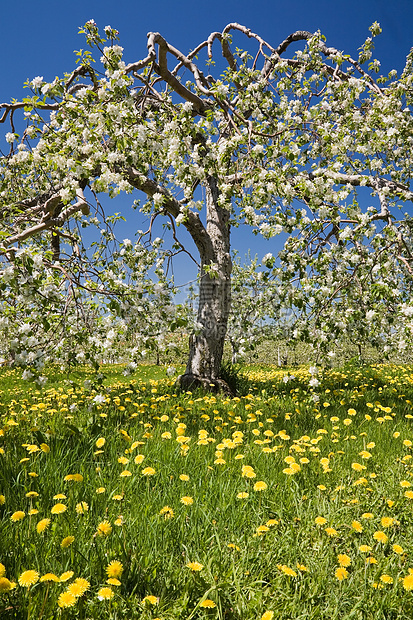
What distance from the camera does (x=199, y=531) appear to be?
2201 millimetres

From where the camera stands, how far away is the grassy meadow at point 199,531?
1716 millimetres

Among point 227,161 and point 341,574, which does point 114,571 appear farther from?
point 227,161

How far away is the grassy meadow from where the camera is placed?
67.6 inches

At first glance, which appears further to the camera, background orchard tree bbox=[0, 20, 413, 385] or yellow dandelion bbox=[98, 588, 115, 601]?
background orchard tree bbox=[0, 20, 413, 385]

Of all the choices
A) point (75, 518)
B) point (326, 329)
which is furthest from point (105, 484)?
point (326, 329)

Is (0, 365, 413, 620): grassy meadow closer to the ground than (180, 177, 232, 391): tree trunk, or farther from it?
closer to the ground

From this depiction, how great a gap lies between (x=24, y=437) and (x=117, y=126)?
11.3 ft

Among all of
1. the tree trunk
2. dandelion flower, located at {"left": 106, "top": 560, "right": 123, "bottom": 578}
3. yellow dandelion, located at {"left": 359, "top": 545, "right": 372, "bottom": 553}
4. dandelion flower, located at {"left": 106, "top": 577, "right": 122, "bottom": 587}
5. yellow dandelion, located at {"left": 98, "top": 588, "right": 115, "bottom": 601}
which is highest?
the tree trunk

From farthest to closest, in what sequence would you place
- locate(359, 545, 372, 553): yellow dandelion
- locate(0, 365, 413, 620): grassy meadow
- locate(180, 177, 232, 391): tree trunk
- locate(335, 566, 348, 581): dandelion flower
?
locate(180, 177, 232, 391): tree trunk
locate(359, 545, 372, 553): yellow dandelion
locate(335, 566, 348, 581): dandelion flower
locate(0, 365, 413, 620): grassy meadow

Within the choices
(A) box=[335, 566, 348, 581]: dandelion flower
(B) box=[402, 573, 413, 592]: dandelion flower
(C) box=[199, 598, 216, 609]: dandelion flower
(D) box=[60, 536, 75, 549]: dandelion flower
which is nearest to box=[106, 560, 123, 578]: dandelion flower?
(D) box=[60, 536, 75, 549]: dandelion flower

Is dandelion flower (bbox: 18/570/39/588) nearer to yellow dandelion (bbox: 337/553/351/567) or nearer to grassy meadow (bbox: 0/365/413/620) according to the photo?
grassy meadow (bbox: 0/365/413/620)

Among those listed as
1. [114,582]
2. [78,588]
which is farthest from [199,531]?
[78,588]

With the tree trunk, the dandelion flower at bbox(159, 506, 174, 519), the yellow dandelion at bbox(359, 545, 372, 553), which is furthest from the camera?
the tree trunk

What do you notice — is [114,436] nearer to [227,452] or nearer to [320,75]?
[227,452]
